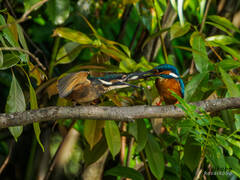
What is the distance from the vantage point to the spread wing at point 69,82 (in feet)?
4.42

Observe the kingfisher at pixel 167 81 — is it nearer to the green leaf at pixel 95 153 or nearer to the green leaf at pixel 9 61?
the green leaf at pixel 95 153

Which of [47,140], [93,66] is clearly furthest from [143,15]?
[47,140]

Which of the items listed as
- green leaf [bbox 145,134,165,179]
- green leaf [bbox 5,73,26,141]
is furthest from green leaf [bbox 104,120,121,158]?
green leaf [bbox 5,73,26,141]

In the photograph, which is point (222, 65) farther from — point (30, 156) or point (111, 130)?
point (30, 156)

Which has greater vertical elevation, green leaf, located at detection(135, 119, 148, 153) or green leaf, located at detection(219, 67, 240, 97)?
green leaf, located at detection(219, 67, 240, 97)

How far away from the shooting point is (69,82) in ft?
4.48

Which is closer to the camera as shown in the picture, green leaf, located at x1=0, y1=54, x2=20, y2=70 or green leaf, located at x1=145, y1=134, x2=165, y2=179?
green leaf, located at x1=0, y1=54, x2=20, y2=70

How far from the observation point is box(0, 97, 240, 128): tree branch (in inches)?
42.4

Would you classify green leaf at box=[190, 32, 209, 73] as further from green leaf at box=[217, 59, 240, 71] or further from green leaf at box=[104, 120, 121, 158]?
green leaf at box=[104, 120, 121, 158]

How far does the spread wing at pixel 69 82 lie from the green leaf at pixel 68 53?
10.9 inches

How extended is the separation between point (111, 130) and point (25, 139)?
803mm

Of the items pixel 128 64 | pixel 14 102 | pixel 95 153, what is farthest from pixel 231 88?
pixel 14 102

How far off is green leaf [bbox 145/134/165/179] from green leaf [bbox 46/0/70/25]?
2.59 feet

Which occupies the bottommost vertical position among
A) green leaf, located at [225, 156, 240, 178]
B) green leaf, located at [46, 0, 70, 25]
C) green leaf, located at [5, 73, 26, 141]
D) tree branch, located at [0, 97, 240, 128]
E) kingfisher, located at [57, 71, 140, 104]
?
green leaf, located at [225, 156, 240, 178]
